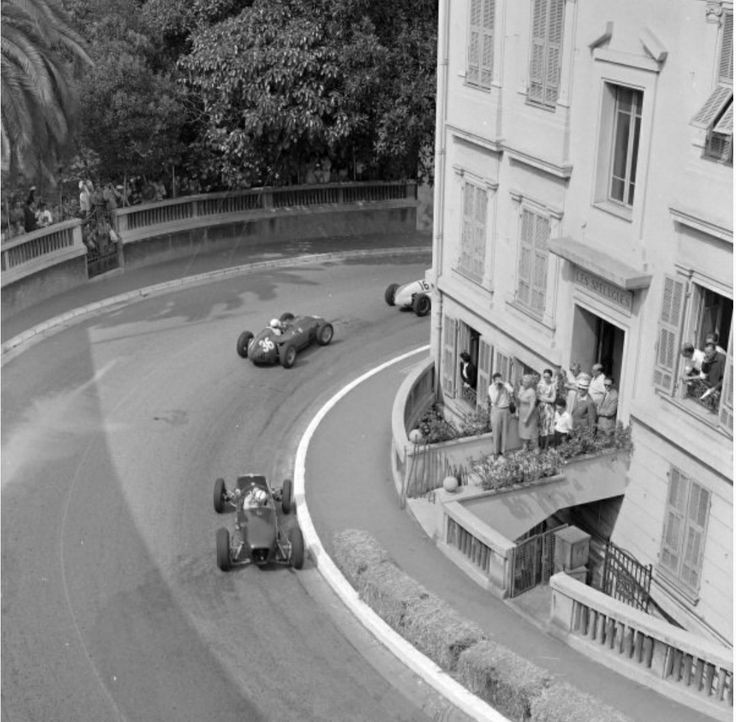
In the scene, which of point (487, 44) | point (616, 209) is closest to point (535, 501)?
point (616, 209)

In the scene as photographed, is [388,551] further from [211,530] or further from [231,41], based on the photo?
[231,41]

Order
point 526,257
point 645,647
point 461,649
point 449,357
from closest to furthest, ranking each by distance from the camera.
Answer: point 645,647 → point 461,649 → point 526,257 → point 449,357

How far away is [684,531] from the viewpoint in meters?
20.7

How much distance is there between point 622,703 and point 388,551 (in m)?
5.89

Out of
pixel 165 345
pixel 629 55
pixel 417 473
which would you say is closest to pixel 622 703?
pixel 417 473

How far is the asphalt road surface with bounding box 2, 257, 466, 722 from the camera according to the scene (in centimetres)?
1805

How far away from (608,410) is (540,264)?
354cm

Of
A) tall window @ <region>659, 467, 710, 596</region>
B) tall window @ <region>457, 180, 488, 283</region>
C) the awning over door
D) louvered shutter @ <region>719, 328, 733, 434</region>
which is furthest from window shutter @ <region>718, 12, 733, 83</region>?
tall window @ <region>457, 180, 488, 283</region>

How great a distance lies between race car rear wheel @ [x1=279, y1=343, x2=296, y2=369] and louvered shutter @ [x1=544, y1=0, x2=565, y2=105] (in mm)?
11096

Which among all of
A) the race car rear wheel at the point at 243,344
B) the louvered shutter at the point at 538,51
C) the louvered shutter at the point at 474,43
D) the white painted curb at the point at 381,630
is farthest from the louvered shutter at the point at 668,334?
the race car rear wheel at the point at 243,344

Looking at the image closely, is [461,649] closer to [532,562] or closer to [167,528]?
[532,562]

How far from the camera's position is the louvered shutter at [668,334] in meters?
20.2

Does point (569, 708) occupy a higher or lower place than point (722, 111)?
lower

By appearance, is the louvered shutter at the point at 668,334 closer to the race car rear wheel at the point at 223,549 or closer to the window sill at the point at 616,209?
the window sill at the point at 616,209
